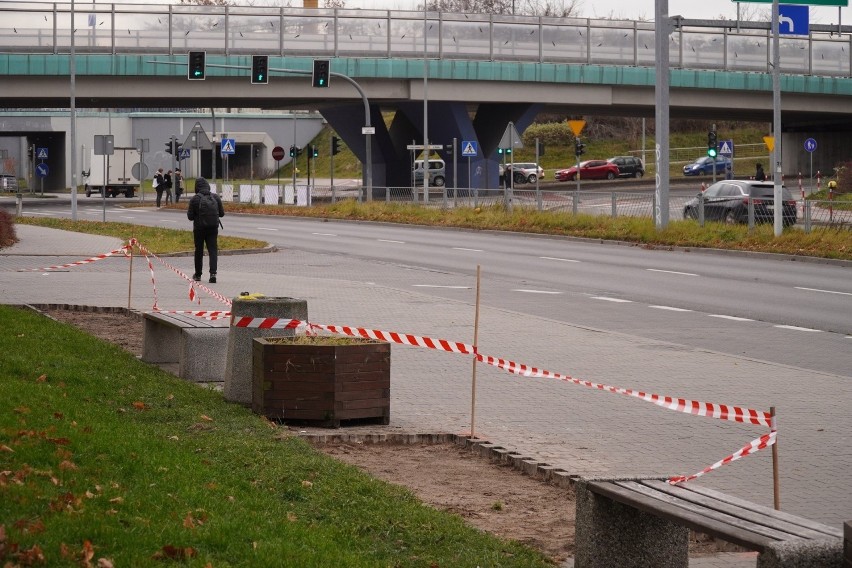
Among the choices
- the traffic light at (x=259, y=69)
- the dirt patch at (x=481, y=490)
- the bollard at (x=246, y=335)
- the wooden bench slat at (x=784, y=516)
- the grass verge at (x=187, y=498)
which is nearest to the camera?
the wooden bench slat at (x=784, y=516)

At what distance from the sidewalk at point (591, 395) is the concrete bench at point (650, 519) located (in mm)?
593

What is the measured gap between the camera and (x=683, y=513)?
209 inches

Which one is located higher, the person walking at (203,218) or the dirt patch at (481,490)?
the person walking at (203,218)

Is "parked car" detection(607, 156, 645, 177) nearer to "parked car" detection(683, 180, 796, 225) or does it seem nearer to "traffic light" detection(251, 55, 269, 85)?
"traffic light" detection(251, 55, 269, 85)

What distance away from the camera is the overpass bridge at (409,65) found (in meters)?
55.8

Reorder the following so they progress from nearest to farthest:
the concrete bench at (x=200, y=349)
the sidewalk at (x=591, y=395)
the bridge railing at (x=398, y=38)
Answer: the sidewalk at (x=591, y=395), the concrete bench at (x=200, y=349), the bridge railing at (x=398, y=38)

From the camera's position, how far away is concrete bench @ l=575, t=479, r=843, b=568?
5.21 m

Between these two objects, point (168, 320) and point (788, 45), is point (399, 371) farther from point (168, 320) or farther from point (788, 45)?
point (788, 45)

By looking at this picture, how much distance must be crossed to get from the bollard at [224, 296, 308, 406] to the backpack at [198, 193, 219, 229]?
12774 mm

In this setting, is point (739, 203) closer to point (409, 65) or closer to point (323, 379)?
point (409, 65)

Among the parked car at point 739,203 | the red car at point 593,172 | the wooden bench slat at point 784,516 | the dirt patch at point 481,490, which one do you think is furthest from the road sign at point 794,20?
the red car at point 593,172

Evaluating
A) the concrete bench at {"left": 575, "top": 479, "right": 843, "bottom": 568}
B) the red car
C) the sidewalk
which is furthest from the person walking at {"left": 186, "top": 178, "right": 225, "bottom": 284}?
the red car

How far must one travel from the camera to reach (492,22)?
203 ft

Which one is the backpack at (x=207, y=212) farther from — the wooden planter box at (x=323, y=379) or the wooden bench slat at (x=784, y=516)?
the wooden bench slat at (x=784, y=516)
